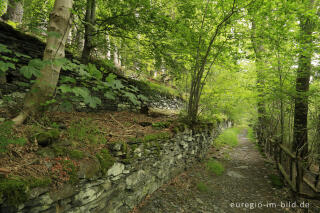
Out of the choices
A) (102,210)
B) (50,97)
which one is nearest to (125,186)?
(102,210)

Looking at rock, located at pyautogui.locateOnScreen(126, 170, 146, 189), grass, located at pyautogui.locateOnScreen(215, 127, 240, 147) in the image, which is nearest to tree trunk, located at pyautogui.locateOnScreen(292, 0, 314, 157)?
rock, located at pyautogui.locateOnScreen(126, 170, 146, 189)

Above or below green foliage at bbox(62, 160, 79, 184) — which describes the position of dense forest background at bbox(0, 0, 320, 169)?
above

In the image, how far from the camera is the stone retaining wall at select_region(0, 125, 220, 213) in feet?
5.23

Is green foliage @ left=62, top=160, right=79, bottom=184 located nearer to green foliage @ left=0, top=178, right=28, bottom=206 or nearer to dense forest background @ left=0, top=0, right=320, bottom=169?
green foliage @ left=0, top=178, right=28, bottom=206

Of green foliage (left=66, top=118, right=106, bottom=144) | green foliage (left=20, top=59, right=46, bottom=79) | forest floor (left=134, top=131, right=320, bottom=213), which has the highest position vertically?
green foliage (left=20, top=59, right=46, bottom=79)

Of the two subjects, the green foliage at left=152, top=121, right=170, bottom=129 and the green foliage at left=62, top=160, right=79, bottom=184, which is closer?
the green foliage at left=62, top=160, right=79, bottom=184

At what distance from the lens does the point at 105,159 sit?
92.8 inches

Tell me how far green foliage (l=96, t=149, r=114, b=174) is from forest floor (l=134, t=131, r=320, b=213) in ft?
4.65

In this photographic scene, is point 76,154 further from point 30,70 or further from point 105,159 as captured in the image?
point 30,70

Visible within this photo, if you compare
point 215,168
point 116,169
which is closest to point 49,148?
point 116,169

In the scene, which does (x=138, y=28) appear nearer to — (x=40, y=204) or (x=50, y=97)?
(x=50, y=97)

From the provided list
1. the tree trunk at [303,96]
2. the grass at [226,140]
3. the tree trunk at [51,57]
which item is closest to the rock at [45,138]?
the tree trunk at [51,57]

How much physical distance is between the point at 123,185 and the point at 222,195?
9.96 ft

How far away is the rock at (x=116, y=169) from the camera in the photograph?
7.88 ft
